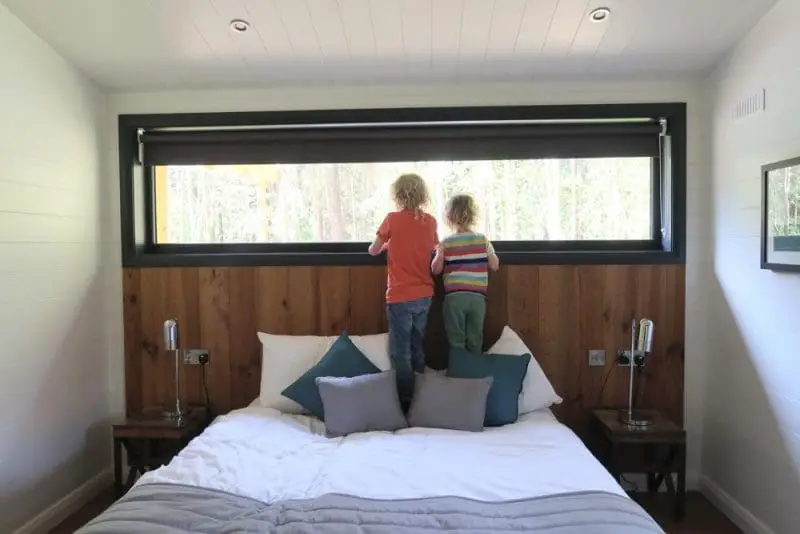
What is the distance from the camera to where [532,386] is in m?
2.82

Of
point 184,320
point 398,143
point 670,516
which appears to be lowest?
point 670,516

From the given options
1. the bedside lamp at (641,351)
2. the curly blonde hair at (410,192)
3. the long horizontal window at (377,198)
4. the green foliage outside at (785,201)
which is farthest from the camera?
the long horizontal window at (377,198)

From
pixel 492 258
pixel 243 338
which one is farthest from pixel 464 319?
pixel 243 338

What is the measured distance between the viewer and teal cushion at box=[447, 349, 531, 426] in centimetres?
264

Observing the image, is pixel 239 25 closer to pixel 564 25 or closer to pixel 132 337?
pixel 564 25

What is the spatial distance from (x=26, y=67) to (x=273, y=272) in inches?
57.7

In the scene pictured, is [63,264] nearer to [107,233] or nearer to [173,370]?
[107,233]

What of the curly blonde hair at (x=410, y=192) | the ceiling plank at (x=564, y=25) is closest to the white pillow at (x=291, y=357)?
the curly blonde hair at (x=410, y=192)

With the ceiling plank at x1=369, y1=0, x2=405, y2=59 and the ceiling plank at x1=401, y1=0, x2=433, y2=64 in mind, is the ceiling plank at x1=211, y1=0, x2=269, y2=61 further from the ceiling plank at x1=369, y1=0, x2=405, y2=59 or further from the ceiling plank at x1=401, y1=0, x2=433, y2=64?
the ceiling plank at x1=401, y1=0, x2=433, y2=64

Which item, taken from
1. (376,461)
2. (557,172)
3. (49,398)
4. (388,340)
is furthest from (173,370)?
(557,172)

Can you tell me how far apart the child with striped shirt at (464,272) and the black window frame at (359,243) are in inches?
10.8

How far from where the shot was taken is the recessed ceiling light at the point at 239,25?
2.53 meters

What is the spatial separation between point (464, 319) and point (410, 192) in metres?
0.70

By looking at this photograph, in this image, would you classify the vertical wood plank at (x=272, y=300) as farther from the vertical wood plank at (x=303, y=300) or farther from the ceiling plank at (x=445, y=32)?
the ceiling plank at (x=445, y=32)
